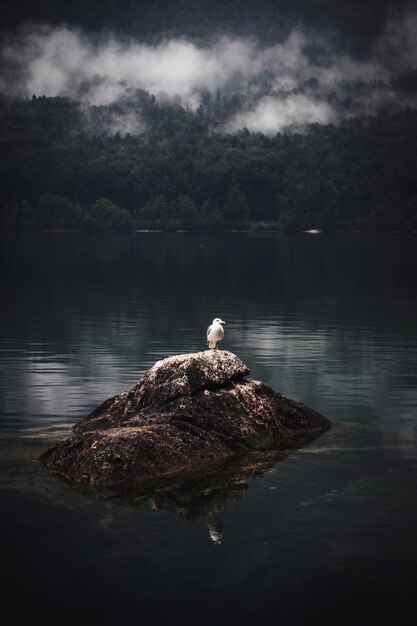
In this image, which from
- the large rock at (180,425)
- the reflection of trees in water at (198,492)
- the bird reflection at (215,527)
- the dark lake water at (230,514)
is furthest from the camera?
the large rock at (180,425)

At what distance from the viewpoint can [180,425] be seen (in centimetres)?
2045

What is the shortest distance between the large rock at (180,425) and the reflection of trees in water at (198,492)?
366mm

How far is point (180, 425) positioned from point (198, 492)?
242 centimetres

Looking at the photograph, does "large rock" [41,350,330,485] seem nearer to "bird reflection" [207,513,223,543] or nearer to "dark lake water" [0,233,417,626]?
"dark lake water" [0,233,417,626]

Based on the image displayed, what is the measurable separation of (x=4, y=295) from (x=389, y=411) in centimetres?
4729

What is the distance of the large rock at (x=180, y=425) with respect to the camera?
18891mm

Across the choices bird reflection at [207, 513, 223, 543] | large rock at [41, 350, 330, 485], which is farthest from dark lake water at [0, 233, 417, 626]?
large rock at [41, 350, 330, 485]

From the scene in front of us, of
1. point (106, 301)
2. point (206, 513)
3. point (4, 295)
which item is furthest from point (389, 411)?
point (4, 295)

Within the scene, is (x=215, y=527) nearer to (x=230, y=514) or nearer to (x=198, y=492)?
(x=230, y=514)

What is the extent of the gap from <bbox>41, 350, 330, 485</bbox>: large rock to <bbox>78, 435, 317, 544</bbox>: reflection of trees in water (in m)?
0.37

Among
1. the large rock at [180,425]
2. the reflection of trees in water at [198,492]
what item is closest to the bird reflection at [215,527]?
the reflection of trees in water at [198,492]

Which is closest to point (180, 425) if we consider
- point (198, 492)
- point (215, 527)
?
point (198, 492)

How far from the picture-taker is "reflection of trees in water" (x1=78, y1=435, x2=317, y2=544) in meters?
17.2

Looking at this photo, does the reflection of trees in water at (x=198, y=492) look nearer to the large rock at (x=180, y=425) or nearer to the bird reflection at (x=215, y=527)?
the bird reflection at (x=215, y=527)
